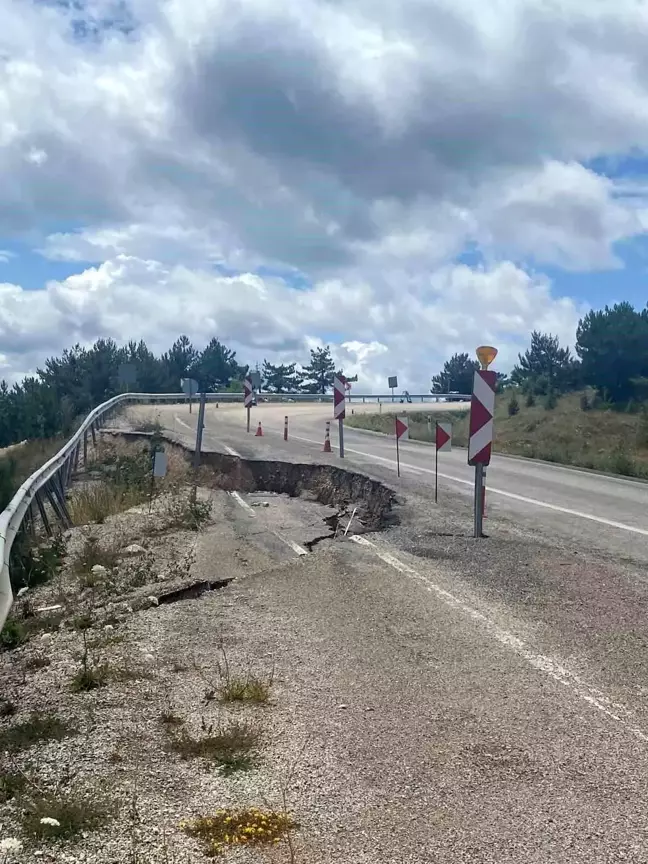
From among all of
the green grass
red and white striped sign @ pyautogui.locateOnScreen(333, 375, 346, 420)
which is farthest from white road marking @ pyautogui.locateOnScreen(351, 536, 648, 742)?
the green grass

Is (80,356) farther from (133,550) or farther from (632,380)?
(133,550)

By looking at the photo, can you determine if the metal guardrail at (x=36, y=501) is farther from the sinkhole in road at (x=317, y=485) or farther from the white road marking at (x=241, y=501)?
the sinkhole in road at (x=317, y=485)

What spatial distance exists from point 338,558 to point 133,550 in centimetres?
270

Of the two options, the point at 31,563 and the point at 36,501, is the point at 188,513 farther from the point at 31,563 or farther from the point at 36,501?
Result: the point at 31,563

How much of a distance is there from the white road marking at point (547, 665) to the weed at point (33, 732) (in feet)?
9.48

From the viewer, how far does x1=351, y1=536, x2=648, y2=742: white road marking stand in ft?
16.0

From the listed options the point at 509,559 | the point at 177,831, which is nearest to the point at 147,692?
the point at 177,831

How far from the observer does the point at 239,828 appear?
3588 millimetres

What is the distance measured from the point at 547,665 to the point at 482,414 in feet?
18.4

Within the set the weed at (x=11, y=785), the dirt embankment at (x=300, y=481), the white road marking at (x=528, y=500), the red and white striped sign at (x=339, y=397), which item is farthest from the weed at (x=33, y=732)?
the red and white striped sign at (x=339, y=397)

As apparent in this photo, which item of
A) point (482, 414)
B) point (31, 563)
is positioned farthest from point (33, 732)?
point (482, 414)

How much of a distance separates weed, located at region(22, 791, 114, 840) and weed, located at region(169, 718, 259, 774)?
612 millimetres

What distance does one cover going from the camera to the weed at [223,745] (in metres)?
4.23

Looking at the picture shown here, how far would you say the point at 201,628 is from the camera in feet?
22.4
